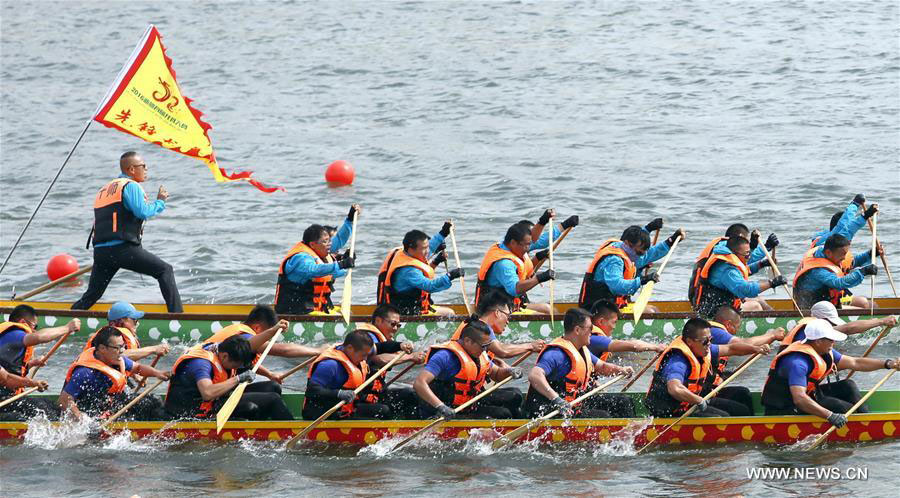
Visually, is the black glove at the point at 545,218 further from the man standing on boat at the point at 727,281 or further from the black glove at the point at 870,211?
the black glove at the point at 870,211

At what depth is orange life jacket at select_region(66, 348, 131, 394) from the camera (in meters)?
10.6

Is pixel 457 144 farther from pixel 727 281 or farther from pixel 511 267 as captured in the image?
pixel 727 281

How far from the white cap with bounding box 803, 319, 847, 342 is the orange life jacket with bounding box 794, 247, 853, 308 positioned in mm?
3106

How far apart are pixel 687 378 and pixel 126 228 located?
5.90 metres

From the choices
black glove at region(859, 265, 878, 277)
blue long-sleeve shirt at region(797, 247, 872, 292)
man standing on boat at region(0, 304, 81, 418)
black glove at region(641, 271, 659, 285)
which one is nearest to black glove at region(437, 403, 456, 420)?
man standing on boat at region(0, 304, 81, 418)

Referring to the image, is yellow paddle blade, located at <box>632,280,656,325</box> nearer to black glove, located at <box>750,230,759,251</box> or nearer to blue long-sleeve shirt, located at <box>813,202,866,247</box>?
black glove, located at <box>750,230,759,251</box>

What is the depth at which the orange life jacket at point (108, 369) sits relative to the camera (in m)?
10.6

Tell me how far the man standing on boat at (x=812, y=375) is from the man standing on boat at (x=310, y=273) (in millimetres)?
4355

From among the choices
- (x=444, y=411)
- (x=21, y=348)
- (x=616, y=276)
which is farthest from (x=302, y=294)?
(x=444, y=411)

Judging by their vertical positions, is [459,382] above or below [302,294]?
below

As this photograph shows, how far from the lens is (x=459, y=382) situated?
1067 cm

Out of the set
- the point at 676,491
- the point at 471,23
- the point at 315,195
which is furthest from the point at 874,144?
the point at 676,491

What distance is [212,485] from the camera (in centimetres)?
1020

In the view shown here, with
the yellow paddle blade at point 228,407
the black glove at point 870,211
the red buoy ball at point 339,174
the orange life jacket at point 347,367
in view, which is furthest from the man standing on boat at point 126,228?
the red buoy ball at point 339,174
